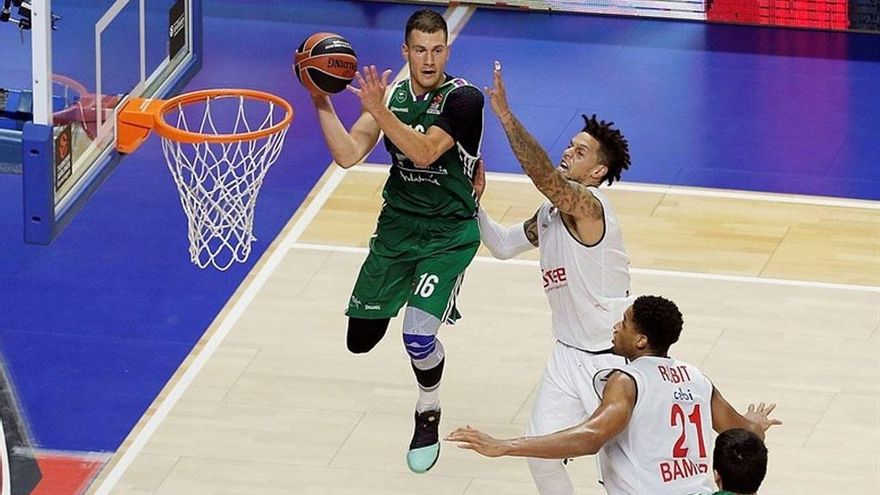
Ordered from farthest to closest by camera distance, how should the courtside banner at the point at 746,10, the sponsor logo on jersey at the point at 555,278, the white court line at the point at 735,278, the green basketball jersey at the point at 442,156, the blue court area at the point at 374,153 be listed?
the courtside banner at the point at 746,10 < the white court line at the point at 735,278 < the blue court area at the point at 374,153 < the green basketball jersey at the point at 442,156 < the sponsor logo on jersey at the point at 555,278

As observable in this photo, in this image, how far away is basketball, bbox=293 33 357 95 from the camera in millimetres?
8000

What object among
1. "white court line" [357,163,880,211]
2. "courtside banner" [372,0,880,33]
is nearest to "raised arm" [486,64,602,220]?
"white court line" [357,163,880,211]

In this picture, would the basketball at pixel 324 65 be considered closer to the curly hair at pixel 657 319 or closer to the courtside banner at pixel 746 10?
the curly hair at pixel 657 319

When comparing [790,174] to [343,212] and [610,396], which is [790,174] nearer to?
[343,212]

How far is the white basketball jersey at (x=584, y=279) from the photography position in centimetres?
777

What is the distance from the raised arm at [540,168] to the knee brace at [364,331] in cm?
144

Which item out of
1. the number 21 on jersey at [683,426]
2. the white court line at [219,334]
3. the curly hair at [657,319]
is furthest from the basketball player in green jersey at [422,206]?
the number 21 on jersey at [683,426]

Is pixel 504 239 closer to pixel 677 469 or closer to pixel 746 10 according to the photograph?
pixel 677 469

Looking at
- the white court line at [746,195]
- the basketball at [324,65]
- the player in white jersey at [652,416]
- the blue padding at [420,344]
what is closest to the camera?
the player in white jersey at [652,416]

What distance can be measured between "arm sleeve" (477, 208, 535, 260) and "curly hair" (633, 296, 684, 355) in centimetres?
166

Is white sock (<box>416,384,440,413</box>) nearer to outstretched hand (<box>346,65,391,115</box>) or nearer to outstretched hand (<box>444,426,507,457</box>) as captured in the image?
outstretched hand (<box>346,65,391,115</box>)

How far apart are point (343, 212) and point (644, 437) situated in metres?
5.66

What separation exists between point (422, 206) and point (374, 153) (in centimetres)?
468

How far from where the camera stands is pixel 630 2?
15.7 m
